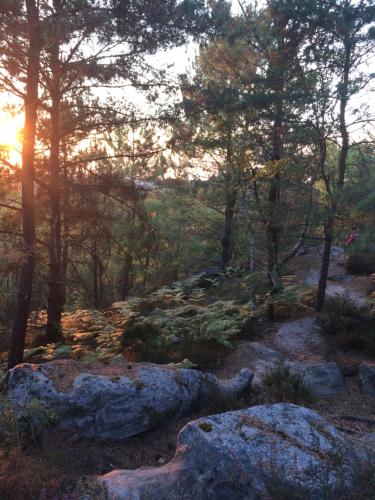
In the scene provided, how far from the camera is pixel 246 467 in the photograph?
3512 mm

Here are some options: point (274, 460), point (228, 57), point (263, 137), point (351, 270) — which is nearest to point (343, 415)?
point (274, 460)

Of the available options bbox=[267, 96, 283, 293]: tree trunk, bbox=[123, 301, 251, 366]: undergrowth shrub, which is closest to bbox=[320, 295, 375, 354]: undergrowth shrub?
bbox=[267, 96, 283, 293]: tree trunk

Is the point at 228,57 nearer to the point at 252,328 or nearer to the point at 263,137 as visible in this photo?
the point at 263,137

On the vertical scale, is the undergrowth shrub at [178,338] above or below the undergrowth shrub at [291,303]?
below

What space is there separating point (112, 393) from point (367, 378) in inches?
184

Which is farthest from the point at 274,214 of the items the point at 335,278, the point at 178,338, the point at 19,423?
the point at 19,423

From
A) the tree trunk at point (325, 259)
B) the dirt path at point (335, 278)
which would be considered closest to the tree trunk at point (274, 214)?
the tree trunk at point (325, 259)

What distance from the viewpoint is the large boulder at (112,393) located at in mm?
4988

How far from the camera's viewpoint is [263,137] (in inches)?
425

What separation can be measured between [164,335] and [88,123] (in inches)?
239

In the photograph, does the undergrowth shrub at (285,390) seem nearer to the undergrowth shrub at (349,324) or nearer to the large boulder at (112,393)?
the large boulder at (112,393)

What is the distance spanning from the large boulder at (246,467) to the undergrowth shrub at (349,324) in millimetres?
5030

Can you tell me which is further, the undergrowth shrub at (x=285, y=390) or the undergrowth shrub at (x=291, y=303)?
the undergrowth shrub at (x=291, y=303)

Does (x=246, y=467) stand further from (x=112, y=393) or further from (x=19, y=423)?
(x=19, y=423)
